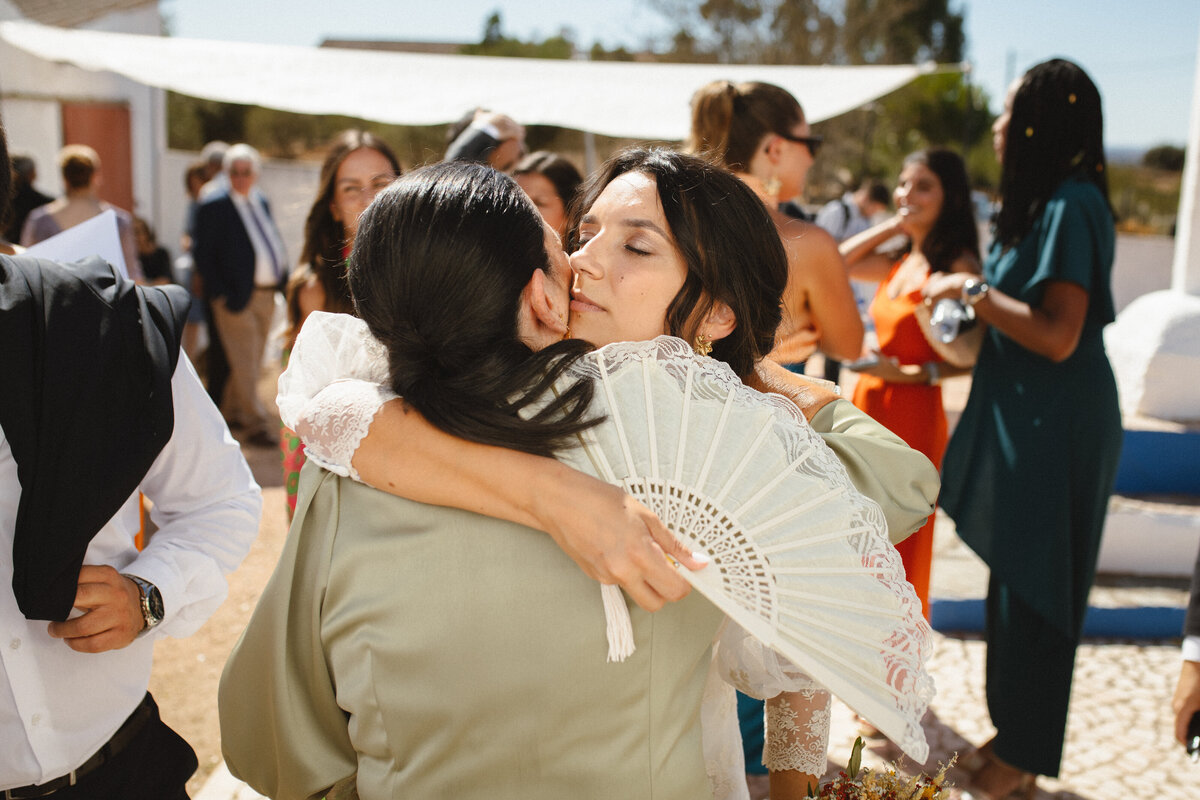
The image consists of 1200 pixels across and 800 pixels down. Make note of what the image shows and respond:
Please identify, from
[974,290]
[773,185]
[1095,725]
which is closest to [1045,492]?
[974,290]

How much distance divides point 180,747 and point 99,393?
2.41ft

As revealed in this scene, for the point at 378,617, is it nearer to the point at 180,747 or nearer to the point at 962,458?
the point at 180,747

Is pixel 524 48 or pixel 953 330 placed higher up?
pixel 524 48

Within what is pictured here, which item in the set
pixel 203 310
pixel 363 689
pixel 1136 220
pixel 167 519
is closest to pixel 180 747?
pixel 167 519

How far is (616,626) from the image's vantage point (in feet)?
4.41

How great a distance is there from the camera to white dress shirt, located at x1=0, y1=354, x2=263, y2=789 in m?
1.53

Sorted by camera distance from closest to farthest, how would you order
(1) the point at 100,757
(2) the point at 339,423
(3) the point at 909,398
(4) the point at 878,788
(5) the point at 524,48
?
(2) the point at 339,423 → (4) the point at 878,788 → (1) the point at 100,757 → (3) the point at 909,398 → (5) the point at 524,48

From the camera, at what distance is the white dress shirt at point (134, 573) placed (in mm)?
Answer: 1532

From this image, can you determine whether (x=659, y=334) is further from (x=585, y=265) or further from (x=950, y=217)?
(x=950, y=217)

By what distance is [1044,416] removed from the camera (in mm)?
3223

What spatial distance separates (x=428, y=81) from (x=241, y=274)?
2406 millimetres

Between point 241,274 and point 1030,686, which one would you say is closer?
point 1030,686

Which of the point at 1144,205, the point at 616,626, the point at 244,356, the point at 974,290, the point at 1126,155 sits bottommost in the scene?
the point at 244,356

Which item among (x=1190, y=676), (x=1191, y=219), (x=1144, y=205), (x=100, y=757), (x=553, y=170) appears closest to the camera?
(x=100, y=757)
